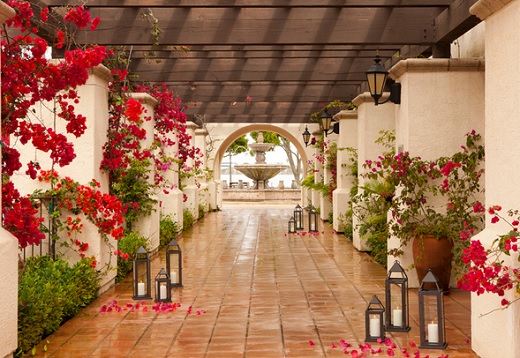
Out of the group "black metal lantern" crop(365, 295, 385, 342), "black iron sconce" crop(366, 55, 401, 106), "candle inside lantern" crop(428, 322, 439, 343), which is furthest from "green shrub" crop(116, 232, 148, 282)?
"candle inside lantern" crop(428, 322, 439, 343)

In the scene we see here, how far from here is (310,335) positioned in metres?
6.30

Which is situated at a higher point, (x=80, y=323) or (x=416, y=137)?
(x=416, y=137)

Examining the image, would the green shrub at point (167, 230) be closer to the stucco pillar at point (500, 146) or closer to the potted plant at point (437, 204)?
the potted plant at point (437, 204)

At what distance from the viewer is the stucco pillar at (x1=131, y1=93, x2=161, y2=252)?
11789 mm

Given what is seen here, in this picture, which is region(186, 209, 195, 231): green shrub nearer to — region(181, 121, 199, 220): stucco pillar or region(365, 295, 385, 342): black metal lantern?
region(181, 121, 199, 220): stucco pillar

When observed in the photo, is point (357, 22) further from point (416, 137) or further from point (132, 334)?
point (132, 334)

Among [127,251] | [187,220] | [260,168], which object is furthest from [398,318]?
[260,168]

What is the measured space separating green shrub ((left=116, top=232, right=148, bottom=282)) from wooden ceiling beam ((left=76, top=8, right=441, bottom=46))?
2.67 m

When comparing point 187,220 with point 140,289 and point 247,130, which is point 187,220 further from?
point 140,289

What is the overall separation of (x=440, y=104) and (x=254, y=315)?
335cm

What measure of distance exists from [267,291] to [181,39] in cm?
323

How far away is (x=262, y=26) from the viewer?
9.12 m

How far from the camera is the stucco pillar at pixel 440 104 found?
28.0 feet

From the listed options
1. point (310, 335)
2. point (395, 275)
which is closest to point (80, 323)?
point (310, 335)
